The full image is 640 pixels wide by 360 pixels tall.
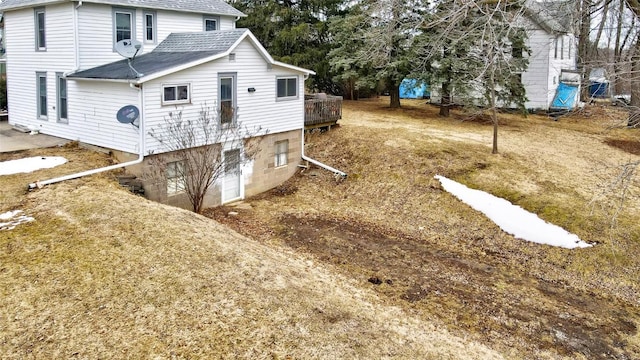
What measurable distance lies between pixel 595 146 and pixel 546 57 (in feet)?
30.3

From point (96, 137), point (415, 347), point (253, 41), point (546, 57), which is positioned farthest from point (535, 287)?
point (546, 57)

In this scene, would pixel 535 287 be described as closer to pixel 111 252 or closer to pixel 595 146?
pixel 111 252

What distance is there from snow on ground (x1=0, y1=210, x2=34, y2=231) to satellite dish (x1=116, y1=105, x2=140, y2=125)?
374 cm

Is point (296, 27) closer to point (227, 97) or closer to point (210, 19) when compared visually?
point (210, 19)

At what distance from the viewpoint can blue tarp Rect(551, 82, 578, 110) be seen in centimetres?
2950

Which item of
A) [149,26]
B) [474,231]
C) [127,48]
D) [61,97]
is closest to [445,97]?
[474,231]

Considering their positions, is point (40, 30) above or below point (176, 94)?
above

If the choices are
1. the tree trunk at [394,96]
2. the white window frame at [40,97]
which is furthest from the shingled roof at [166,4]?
the tree trunk at [394,96]

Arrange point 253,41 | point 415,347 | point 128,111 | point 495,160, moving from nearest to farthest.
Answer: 1. point 415,347
2. point 128,111
3. point 253,41
4. point 495,160

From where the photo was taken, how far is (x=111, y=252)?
8.85m

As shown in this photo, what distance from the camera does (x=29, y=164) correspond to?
13430 mm

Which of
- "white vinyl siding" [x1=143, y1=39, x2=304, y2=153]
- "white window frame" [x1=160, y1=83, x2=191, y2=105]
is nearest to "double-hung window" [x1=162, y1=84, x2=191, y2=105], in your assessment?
"white window frame" [x1=160, y1=83, x2=191, y2=105]

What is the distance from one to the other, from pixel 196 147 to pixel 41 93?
21.9ft

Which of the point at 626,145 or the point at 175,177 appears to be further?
the point at 626,145
